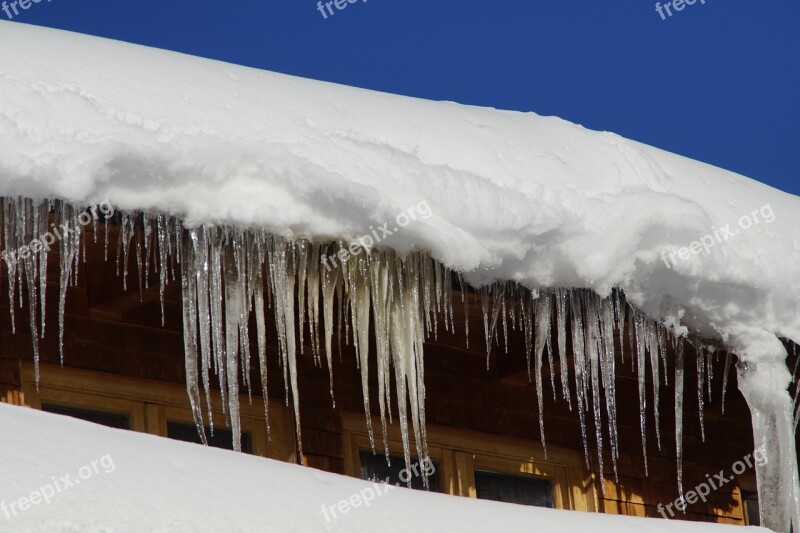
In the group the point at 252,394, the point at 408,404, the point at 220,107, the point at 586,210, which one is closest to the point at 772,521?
the point at 586,210

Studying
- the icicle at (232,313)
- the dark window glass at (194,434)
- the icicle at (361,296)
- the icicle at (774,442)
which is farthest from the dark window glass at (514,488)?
the icicle at (232,313)

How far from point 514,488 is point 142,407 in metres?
1.95

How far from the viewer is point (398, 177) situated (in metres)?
4.24

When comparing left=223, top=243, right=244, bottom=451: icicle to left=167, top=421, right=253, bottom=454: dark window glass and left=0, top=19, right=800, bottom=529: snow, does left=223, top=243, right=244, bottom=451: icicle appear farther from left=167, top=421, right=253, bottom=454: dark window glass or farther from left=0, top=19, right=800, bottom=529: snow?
left=167, top=421, right=253, bottom=454: dark window glass

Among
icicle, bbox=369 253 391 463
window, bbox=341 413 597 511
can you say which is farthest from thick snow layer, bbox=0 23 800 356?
window, bbox=341 413 597 511

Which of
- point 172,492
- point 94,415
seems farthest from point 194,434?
point 172,492

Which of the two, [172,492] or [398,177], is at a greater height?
[398,177]

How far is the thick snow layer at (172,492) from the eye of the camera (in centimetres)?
289

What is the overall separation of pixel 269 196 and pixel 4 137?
83 cm

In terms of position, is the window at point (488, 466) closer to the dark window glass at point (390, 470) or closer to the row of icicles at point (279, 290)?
the dark window glass at point (390, 470)

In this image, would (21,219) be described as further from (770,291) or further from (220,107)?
(770,291)

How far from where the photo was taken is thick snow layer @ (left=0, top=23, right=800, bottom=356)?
12.7 ft

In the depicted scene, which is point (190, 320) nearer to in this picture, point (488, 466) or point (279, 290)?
point (279, 290)

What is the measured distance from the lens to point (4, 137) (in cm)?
368
